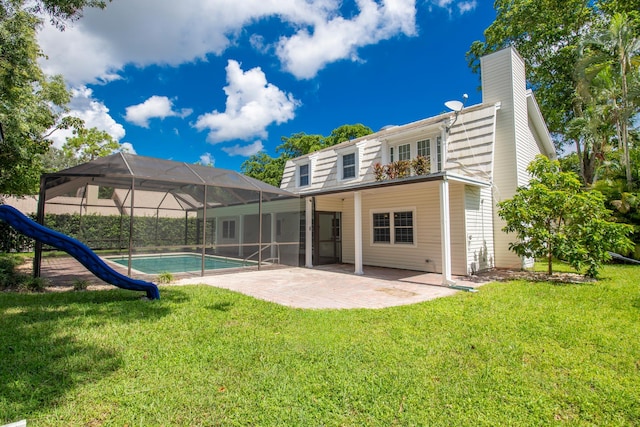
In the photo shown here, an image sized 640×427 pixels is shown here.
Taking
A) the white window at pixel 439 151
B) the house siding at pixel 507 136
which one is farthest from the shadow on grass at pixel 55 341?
the house siding at pixel 507 136

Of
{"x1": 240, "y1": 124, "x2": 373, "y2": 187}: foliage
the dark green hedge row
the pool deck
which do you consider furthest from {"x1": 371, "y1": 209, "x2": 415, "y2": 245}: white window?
{"x1": 240, "y1": 124, "x2": 373, "y2": 187}: foliage

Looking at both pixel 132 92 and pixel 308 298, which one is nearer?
pixel 308 298

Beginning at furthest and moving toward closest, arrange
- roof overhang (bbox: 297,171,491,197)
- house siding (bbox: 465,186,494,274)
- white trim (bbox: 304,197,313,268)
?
white trim (bbox: 304,197,313,268) < house siding (bbox: 465,186,494,274) < roof overhang (bbox: 297,171,491,197)

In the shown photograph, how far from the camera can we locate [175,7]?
7715 mm

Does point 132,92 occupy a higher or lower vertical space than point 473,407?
higher

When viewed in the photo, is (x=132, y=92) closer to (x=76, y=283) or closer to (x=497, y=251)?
(x=76, y=283)

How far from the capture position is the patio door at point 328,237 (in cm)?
1194

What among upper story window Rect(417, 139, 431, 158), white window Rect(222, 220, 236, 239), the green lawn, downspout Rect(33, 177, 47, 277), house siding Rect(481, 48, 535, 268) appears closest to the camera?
the green lawn

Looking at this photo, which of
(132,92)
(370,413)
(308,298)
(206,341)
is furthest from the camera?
(132,92)

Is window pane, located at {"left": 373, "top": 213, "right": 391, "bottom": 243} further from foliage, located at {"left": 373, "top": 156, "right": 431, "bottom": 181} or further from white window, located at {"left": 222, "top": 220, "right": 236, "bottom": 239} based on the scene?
white window, located at {"left": 222, "top": 220, "right": 236, "bottom": 239}

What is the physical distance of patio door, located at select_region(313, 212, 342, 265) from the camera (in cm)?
1194

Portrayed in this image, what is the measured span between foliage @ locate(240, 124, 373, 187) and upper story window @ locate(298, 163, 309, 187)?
11938 millimetres

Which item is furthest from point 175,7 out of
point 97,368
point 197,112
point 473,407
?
point 197,112

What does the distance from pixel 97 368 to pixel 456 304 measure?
5.35 meters
